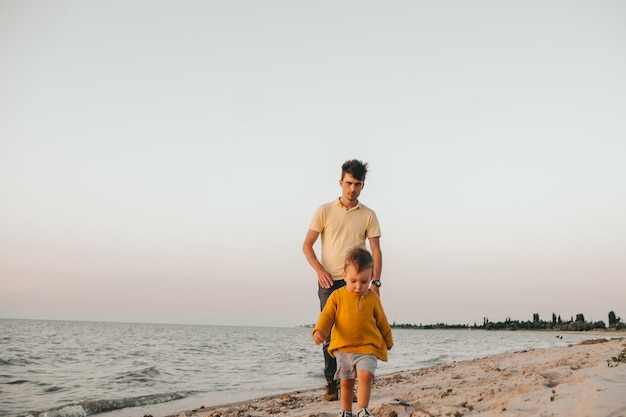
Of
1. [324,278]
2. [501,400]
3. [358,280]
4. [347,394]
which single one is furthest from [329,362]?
[358,280]

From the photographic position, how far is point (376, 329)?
3.88m

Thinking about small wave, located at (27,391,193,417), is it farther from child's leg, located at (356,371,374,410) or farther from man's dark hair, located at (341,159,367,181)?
man's dark hair, located at (341,159,367,181)

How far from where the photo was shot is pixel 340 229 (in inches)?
197

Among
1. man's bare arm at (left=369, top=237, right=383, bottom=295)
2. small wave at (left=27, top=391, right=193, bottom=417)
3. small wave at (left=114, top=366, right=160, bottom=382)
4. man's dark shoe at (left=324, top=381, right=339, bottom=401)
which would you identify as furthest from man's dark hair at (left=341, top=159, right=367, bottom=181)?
small wave at (left=114, top=366, right=160, bottom=382)

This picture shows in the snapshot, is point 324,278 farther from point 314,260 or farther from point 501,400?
point 501,400

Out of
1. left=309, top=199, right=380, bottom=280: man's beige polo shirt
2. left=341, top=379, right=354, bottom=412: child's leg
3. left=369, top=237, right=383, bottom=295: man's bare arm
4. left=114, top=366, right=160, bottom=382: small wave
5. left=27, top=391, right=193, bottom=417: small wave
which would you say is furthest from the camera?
left=114, top=366, right=160, bottom=382: small wave

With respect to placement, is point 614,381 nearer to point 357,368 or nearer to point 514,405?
point 514,405

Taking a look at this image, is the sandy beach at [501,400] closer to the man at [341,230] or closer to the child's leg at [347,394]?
the child's leg at [347,394]

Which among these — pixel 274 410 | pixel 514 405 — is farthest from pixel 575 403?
pixel 274 410

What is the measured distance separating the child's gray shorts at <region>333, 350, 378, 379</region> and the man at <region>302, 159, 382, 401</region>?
1.02 m

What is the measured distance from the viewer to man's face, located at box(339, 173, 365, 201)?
4.80 metres

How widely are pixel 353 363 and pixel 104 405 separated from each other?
5.95 metres

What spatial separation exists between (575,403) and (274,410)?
3557 mm

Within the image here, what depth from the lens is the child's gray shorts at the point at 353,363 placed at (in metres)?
3.74
